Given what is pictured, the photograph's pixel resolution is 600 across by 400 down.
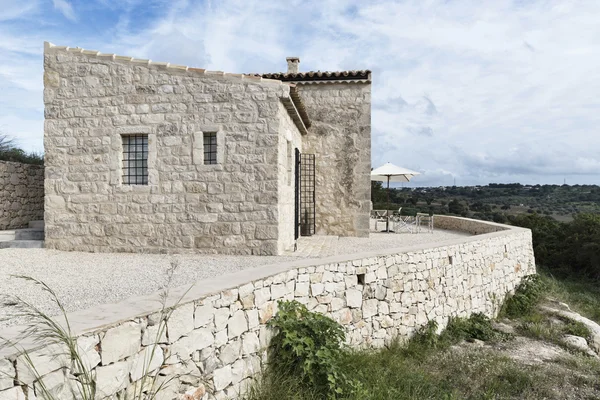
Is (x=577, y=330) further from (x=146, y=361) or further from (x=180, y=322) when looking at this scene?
(x=146, y=361)

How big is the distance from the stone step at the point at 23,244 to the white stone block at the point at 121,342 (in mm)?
7476

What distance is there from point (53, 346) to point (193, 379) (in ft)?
4.70

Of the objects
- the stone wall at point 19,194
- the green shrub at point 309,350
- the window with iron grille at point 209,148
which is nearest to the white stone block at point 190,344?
the green shrub at point 309,350

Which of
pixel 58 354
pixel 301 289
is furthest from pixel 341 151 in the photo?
pixel 58 354

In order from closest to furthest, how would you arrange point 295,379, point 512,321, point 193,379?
point 193,379 → point 295,379 → point 512,321

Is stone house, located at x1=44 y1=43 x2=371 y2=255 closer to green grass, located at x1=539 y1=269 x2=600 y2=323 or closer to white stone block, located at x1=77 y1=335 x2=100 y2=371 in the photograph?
white stone block, located at x1=77 y1=335 x2=100 y2=371

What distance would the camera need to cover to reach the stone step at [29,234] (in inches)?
390

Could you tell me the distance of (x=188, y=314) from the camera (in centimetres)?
371

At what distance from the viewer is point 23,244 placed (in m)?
9.32

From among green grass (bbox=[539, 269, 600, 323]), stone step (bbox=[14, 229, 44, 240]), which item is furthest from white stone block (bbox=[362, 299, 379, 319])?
green grass (bbox=[539, 269, 600, 323])

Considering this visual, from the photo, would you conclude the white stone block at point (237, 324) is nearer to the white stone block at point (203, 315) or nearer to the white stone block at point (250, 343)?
the white stone block at point (250, 343)

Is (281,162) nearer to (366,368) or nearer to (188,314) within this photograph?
(366,368)

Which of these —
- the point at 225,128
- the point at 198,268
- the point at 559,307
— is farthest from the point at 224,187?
the point at 559,307

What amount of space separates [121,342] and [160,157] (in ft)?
20.4
